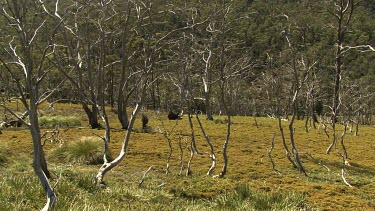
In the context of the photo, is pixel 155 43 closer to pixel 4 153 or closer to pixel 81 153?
pixel 81 153

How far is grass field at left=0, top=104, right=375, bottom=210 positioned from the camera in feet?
20.9

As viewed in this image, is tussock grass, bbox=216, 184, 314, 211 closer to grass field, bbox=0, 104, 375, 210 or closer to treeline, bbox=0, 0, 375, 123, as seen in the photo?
grass field, bbox=0, 104, 375, 210

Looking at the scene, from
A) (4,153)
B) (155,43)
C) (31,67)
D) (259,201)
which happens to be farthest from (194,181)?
(4,153)

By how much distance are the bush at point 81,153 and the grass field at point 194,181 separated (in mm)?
104

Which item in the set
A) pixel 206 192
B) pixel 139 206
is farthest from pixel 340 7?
pixel 139 206

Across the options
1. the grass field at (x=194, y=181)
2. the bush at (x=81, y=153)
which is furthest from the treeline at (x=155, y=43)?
the grass field at (x=194, y=181)

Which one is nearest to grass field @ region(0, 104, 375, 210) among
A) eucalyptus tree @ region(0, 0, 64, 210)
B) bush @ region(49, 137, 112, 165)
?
bush @ region(49, 137, 112, 165)

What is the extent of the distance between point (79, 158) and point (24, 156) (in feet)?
6.37

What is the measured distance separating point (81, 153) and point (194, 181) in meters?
4.84

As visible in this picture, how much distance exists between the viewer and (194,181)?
30.3 feet

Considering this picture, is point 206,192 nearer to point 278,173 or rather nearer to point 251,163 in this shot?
point 278,173

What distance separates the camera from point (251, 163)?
43.4ft

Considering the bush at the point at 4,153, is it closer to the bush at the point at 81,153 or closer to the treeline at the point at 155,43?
the bush at the point at 81,153

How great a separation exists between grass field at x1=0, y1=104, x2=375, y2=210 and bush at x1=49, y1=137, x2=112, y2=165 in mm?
104
